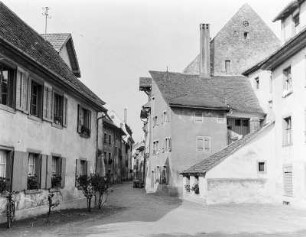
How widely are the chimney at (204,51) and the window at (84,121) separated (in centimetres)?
2161

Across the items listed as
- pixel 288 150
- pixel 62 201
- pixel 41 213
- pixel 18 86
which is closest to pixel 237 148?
pixel 288 150

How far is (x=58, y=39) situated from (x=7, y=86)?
12.6 m

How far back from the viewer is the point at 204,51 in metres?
43.8

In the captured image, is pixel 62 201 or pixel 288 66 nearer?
pixel 62 201

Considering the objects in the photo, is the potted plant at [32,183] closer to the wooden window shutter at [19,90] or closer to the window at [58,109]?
the wooden window shutter at [19,90]

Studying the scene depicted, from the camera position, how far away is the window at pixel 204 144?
37812 mm

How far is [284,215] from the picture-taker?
19188 mm

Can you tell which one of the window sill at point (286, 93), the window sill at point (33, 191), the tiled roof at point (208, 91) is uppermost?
the tiled roof at point (208, 91)

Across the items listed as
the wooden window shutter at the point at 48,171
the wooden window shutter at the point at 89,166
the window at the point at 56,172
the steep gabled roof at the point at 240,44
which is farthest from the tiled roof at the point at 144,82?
the wooden window shutter at the point at 48,171

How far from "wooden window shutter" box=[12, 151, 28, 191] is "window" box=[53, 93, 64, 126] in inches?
149

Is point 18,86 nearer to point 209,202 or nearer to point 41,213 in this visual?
point 41,213

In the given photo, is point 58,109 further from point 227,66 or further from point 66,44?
point 227,66

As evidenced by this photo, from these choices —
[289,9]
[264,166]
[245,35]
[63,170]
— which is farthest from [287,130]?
[245,35]

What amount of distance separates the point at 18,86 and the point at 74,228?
501 centimetres
